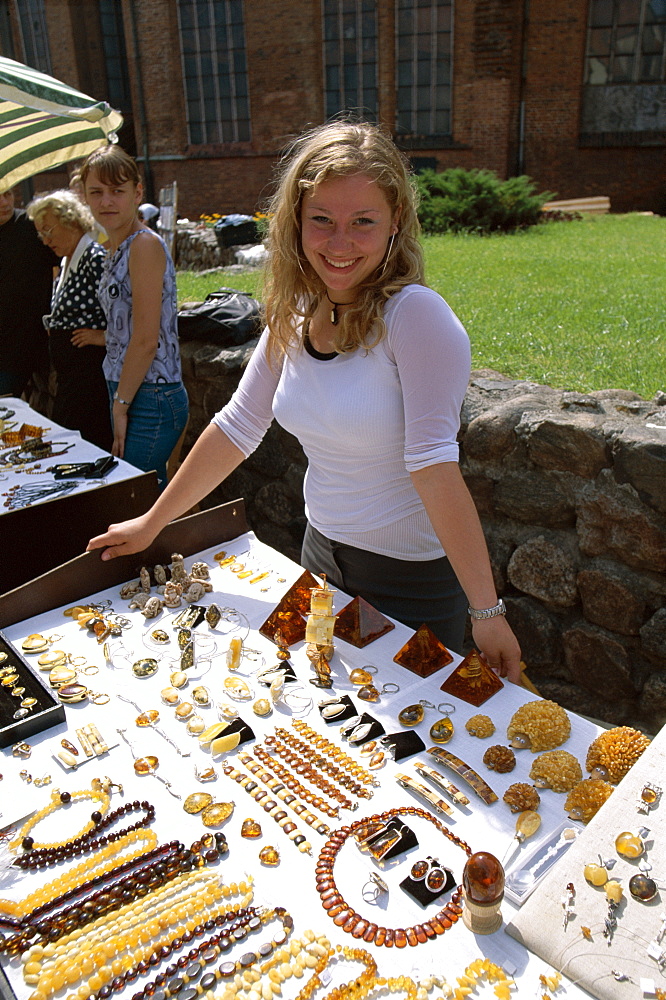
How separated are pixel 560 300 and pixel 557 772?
4513 mm

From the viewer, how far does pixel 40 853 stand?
121 centimetres

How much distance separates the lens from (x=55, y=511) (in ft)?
7.88

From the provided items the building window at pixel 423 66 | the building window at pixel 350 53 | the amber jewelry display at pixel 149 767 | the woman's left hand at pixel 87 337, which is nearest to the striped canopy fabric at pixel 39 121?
the woman's left hand at pixel 87 337

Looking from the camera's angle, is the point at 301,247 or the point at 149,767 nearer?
the point at 149,767

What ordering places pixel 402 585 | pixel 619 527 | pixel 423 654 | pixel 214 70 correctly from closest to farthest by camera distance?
pixel 423 654
pixel 402 585
pixel 619 527
pixel 214 70

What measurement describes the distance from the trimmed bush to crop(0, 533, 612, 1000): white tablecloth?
8.87m

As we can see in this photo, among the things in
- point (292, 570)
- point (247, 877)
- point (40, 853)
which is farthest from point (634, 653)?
point (40, 853)

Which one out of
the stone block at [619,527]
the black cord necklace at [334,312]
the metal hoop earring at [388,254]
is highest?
the metal hoop earring at [388,254]

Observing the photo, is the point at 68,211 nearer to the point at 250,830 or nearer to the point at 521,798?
the point at 250,830

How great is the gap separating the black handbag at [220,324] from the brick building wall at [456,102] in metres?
8.34

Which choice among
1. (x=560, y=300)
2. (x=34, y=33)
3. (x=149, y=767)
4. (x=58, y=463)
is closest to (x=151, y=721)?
(x=149, y=767)

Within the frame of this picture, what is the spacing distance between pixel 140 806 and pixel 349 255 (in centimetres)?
114

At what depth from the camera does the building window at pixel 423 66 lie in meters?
13.4

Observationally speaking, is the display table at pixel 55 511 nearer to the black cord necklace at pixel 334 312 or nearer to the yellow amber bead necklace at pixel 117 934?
the black cord necklace at pixel 334 312
